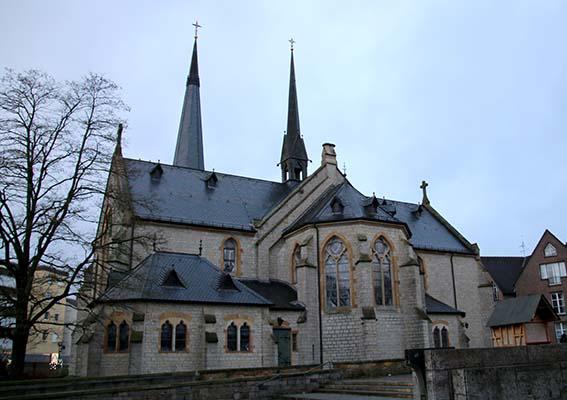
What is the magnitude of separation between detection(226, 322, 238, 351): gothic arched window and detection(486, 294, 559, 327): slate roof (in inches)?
752

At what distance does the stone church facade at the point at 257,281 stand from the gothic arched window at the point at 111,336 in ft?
0.15

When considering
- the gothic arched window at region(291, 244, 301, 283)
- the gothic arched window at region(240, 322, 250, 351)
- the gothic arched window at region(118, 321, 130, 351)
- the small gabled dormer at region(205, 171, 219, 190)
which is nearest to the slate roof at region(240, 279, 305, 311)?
the gothic arched window at region(291, 244, 301, 283)

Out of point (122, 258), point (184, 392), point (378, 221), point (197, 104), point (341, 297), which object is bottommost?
point (184, 392)

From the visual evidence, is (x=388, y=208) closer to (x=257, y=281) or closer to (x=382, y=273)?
→ (x=382, y=273)

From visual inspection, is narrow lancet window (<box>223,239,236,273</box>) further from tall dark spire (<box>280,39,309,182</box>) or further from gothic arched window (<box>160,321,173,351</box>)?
tall dark spire (<box>280,39,309,182</box>)

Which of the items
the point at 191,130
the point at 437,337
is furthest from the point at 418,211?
the point at 191,130

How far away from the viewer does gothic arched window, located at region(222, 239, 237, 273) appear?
3178 cm

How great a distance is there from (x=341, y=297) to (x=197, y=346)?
28.2 ft

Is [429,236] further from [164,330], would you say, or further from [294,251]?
[164,330]

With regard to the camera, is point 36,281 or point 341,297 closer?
point 36,281

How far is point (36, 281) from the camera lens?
19641 millimetres

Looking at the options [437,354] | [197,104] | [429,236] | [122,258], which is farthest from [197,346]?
[197,104]

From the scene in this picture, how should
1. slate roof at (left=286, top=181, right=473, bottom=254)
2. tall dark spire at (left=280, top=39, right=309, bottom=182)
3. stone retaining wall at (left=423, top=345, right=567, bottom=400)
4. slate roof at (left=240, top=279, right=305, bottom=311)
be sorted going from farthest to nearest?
tall dark spire at (left=280, top=39, right=309, bottom=182), slate roof at (left=286, top=181, right=473, bottom=254), slate roof at (left=240, top=279, right=305, bottom=311), stone retaining wall at (left=423, top=345, right=567, bottom=400)

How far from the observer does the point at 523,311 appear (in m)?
33.7
